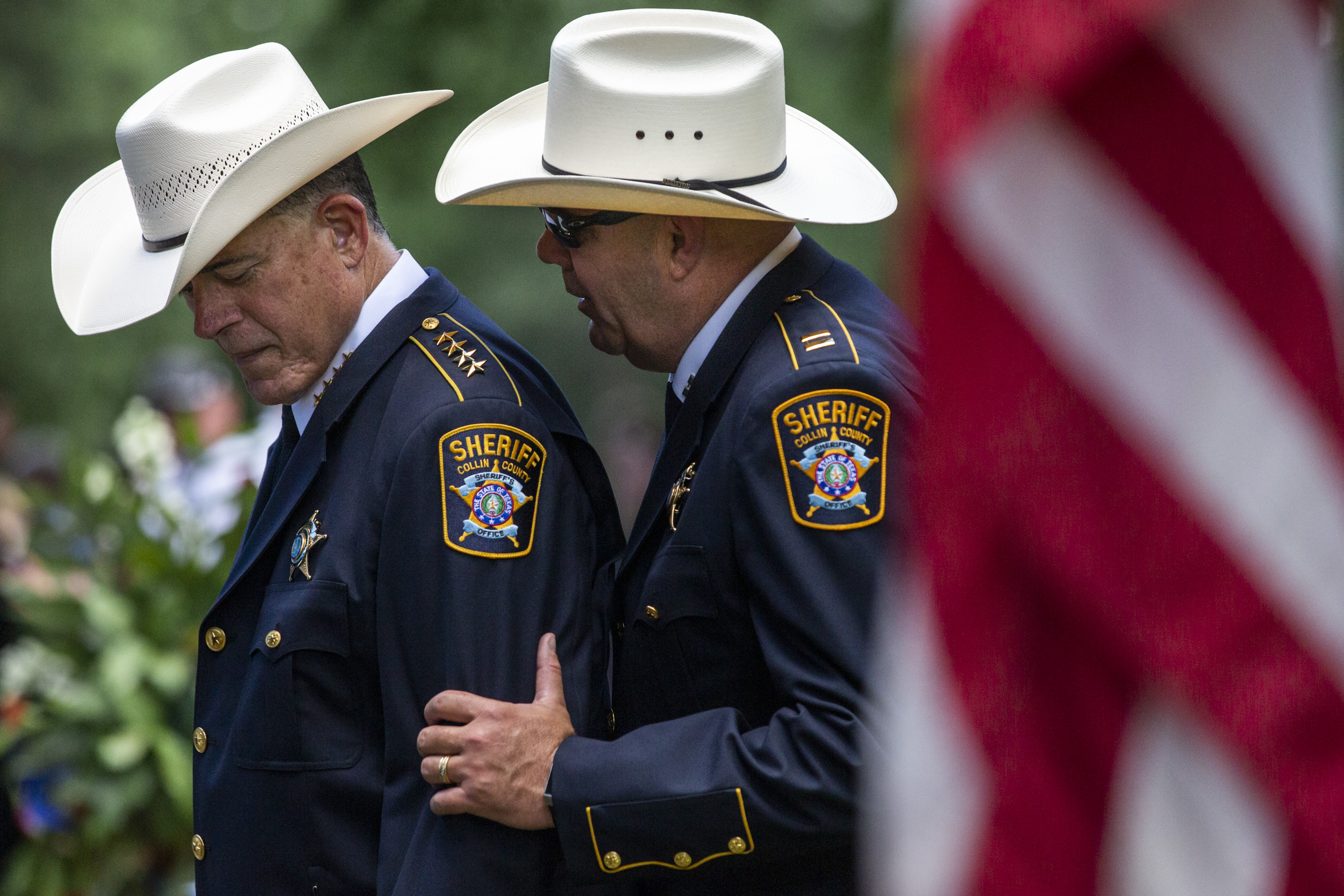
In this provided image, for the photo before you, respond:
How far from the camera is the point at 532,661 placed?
8.46 ft

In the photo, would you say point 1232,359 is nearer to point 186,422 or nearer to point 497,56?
point 186,422

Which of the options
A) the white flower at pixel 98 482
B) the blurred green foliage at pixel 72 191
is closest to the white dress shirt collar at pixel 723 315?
the white flower at pixel 98 482

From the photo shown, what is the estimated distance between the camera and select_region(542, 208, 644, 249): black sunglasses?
282cm

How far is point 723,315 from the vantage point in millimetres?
2812

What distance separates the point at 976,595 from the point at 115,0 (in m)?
21.2

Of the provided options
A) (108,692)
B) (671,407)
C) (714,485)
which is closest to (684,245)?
(671,407)

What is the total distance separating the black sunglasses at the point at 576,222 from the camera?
2816 millimetres

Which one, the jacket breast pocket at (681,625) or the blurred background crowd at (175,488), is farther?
the blurred background crowd at (175,488)

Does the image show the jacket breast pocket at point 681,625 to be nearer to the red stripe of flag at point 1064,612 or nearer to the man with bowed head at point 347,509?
the man with bowed head at point 347,509

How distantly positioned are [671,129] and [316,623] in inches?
47.9

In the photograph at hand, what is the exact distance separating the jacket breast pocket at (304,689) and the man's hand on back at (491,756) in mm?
268

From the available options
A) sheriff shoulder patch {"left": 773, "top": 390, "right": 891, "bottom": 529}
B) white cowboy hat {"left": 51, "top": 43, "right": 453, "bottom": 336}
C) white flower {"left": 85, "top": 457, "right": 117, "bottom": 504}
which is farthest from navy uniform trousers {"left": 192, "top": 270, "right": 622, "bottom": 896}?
white flower {"left": 85, "top": 457, "right": 117, "bottom": 504}

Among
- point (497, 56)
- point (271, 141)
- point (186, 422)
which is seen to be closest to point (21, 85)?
point (497, 56)

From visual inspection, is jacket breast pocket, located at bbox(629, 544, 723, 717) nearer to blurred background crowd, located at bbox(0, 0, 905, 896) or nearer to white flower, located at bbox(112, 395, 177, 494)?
blurred background crowd, located at bbox(0, 0, 905, 896)
